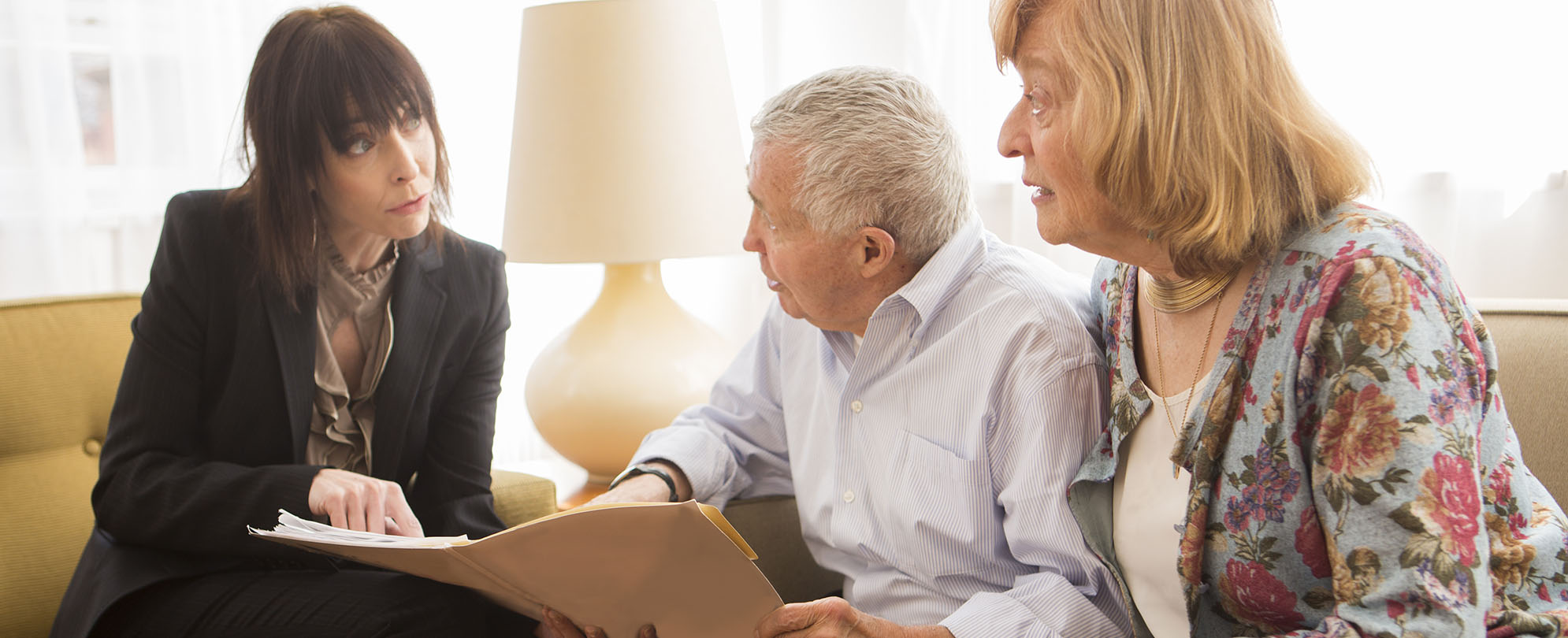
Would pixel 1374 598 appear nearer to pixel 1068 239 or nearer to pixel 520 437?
pixel 1068 239

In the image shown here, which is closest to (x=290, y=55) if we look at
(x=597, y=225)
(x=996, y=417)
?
(x=597, y=225)

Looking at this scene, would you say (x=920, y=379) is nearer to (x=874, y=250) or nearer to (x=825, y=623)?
(x=874, y=250)

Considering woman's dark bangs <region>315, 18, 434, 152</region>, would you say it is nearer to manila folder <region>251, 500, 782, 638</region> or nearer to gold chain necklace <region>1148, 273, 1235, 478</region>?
manila folder <region>251, 500, 782, 638</region>

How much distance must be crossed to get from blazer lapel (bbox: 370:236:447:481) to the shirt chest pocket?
0.71m

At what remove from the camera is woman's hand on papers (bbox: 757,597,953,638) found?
41.7 inches

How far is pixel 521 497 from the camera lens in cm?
168

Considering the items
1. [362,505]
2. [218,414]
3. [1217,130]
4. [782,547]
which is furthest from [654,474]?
[1217,130]

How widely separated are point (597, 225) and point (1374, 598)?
56.4 inches

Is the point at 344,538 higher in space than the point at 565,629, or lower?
higher

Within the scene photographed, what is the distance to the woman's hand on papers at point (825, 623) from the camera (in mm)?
1060

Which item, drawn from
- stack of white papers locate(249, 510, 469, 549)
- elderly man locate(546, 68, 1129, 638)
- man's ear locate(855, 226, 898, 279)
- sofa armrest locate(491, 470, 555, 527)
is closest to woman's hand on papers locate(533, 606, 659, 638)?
elderly man locate(546, 68, 1129, 638)

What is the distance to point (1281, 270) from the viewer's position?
0.95 metres

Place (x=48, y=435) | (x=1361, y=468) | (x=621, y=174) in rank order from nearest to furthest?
(x=1361, y=468) < (x=48, y=435) < (x=621, y=174)

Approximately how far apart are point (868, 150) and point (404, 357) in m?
0.74
